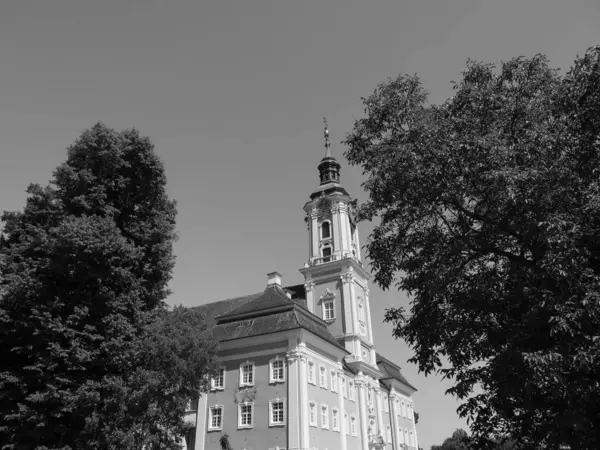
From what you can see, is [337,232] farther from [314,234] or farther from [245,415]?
[245,415]

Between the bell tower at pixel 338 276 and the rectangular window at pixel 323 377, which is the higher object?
the bell tower at pixel 338 276

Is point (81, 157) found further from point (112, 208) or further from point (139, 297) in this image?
point (139, 297)

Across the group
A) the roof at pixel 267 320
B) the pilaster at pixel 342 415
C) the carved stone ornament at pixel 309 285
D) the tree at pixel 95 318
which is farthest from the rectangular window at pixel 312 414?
the carved stone ornament at pixel 309 285

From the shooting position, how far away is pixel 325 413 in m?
33.5

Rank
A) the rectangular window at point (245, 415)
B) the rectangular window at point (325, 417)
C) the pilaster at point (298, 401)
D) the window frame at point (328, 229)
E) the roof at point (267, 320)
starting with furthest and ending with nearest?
the window frame at point (328, 229) < the roof at point (267, 320) < the rectangular window at point (325, 417) < the rectangular window at point (245, 415) < the pilaster at point (298, 401)

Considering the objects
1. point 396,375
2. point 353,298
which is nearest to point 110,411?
point 353,298

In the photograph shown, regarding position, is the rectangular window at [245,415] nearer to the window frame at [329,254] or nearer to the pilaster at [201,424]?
the pilaster at [201,424]

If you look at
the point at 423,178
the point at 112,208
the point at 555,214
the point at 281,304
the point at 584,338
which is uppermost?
the point at 281,304

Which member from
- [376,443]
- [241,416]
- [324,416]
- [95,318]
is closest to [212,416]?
[241,416]

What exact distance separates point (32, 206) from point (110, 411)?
9.24m

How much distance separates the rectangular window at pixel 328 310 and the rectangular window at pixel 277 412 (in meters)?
13.0

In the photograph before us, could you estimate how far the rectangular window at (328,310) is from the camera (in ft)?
142

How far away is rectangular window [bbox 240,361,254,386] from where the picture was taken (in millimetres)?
32719

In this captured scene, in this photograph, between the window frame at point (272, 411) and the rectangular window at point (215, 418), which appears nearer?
the window frame at point (272, 411)
